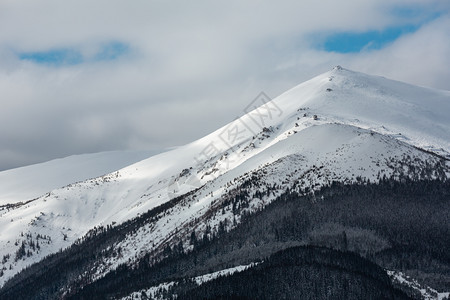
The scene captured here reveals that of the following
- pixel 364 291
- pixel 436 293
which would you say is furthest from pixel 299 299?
pixel 436 293

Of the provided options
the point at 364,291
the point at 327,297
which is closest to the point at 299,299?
the point at 327,297

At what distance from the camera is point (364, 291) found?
19638cm

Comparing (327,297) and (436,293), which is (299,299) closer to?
(327,297)

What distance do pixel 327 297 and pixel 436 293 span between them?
35.2 metres

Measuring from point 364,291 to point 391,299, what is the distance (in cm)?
902

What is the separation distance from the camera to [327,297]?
19912 cm

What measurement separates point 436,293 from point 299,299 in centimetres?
4445

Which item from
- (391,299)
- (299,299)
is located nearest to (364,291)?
(391,299)

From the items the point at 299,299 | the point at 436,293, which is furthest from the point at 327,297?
the point at 436,293

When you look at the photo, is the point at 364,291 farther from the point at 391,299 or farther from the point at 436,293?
the point at 436,293

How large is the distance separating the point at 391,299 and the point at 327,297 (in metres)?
20.6

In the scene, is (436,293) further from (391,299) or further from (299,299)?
(299,299)

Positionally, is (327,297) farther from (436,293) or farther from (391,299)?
(436,293)

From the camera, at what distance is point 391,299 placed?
192 meters
